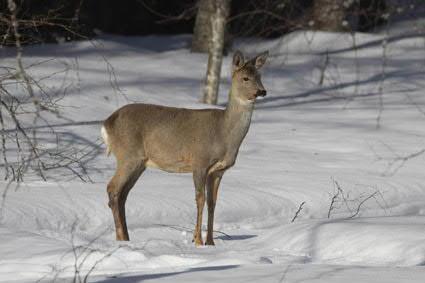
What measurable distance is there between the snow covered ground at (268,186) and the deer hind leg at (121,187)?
24 cm

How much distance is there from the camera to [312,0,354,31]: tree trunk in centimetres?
1991

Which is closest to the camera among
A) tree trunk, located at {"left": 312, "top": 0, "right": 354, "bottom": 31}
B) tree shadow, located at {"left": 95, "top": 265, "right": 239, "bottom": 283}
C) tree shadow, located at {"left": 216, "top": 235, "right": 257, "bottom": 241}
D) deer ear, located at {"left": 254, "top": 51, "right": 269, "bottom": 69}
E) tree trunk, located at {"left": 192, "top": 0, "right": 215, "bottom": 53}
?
tree shadow, located at {"left": 95, "top": 265, "right": 239, "bottom": 283}

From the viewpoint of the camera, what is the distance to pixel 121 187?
8953 mm

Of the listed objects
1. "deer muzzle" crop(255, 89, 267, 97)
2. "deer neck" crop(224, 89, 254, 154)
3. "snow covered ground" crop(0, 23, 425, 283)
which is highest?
"deer muzzle" crop(255, 89, 267, 97)

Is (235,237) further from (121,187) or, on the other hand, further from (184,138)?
(121,187)

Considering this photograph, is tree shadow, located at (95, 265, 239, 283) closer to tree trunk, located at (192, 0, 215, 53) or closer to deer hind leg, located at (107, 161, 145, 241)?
deer hind leg, located at (107, 161, 145, 241)

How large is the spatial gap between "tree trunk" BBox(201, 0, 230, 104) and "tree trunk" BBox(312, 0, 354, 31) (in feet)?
15.8

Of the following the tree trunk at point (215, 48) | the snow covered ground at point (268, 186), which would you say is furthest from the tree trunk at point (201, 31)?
the tree trunk at point (215, 48)

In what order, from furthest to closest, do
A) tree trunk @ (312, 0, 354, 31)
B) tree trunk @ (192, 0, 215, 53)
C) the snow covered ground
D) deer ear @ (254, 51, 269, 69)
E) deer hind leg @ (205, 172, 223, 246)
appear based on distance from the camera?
tree trunk @ (312, 0, 354, 31), tree trunk @ (192, 0, 215, 53), deer ear @ (254, 51, 269, 69), deer hind leg @ (205, 172, 223, 246), the snow covered ground

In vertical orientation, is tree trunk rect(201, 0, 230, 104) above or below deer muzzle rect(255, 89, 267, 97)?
below

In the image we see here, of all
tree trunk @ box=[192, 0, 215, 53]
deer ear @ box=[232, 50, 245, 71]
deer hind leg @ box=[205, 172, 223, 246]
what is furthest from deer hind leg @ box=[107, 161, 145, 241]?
tree trunk @ box=[192, 0, 215, 53]

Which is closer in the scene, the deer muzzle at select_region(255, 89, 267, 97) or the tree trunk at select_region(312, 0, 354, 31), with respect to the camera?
the deer muzzle at select_region(255, 89, 267, 97)

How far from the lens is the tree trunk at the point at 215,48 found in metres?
14.9

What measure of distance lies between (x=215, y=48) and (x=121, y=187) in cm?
651
